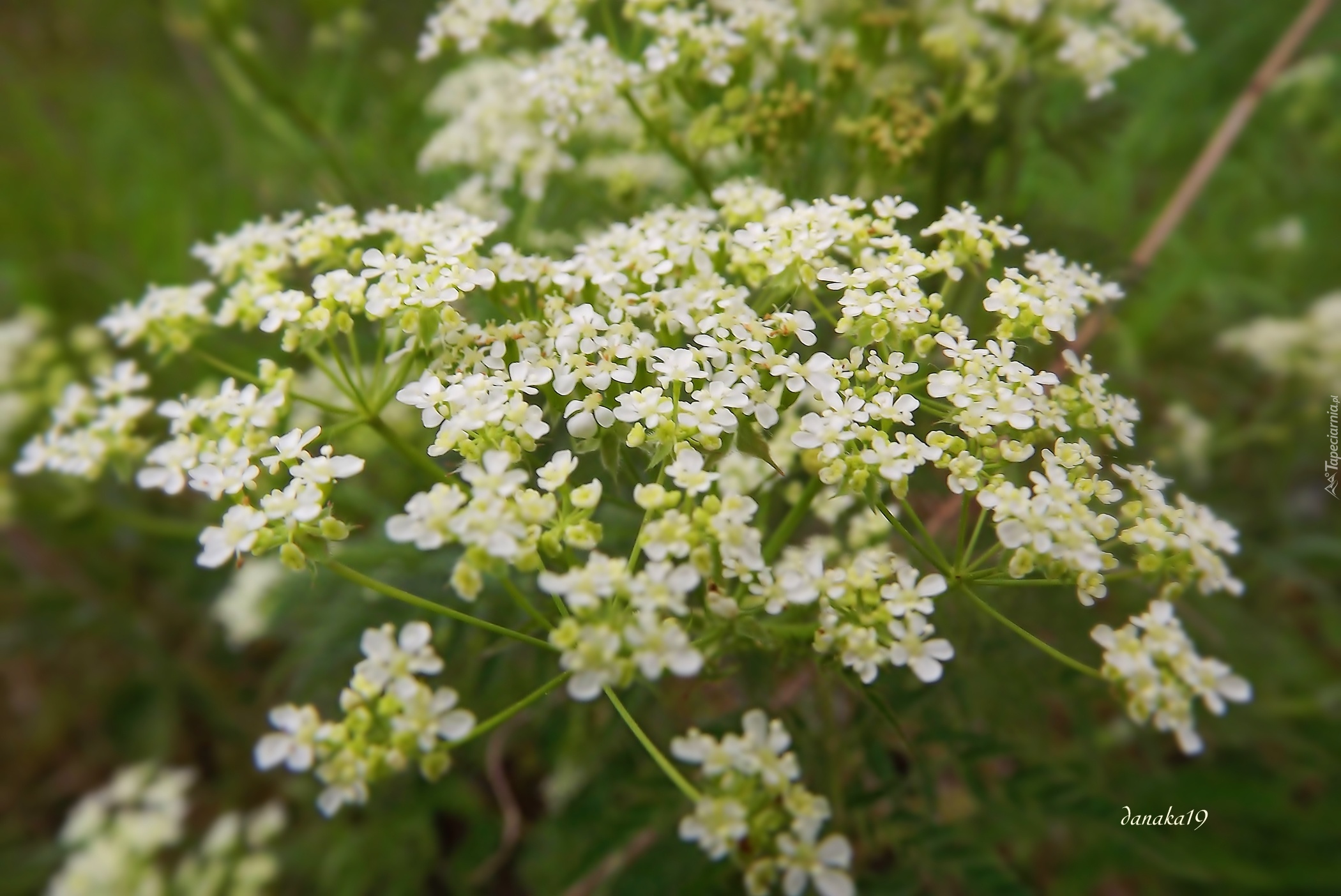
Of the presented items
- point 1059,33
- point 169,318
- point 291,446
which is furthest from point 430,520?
point 1059,33

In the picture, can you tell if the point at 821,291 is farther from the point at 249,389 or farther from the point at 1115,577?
the point at 249,389

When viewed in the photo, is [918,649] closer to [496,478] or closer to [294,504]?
[496,478]

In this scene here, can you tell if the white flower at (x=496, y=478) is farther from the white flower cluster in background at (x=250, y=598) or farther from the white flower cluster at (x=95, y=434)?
the white flower cluster in background at (x=250, y=598)

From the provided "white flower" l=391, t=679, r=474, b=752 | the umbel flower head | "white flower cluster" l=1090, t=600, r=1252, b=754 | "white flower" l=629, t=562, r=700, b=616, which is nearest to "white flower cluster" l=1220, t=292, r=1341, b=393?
the umbel flower head

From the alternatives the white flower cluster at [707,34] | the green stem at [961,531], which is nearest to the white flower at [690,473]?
the green stem at [961,531]

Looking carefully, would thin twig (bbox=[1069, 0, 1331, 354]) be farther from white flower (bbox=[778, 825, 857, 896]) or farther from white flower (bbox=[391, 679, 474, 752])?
white flower (bbox=[391, 679, 474, 752])
